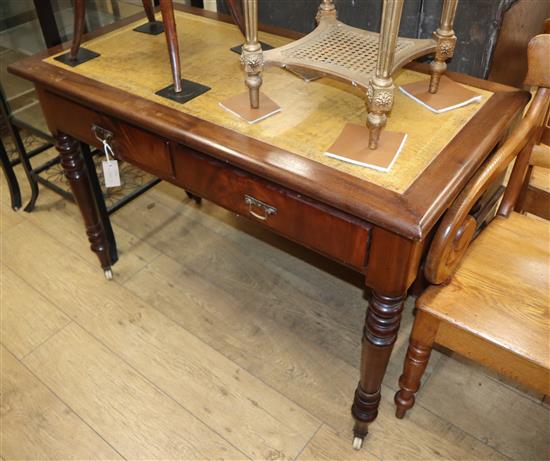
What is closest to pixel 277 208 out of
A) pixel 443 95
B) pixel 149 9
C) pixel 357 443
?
pixel 443 95

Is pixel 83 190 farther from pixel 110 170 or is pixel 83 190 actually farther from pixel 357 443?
pixel 357 443

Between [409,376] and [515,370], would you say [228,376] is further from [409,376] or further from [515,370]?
[515,370]

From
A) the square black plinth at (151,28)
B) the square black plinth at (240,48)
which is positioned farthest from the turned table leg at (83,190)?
the square black plinth at (240,48)

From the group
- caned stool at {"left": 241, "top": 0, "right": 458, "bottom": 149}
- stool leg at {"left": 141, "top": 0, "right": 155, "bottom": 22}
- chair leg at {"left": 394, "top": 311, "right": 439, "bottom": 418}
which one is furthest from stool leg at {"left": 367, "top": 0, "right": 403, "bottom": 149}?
stool leg at {"left": 141, "top": 0, "right": 155, "bottom": 22}

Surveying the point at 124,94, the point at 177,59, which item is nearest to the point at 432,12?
the point at 177,59

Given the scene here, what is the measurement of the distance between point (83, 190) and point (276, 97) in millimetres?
731

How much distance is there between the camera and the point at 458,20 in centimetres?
137

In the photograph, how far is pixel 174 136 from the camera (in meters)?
1.12

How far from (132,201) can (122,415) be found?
0.99 m

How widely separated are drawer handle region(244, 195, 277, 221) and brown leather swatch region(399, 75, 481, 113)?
16.2 inches

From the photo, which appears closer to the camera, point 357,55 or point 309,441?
point 357,55

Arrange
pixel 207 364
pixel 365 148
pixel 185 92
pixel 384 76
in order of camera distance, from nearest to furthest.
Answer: pixel 384 76
pixel 365 148
pixel 185 92
pixel 207 364

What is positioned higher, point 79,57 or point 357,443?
point 79,57

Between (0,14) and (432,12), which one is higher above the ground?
(432,12)
